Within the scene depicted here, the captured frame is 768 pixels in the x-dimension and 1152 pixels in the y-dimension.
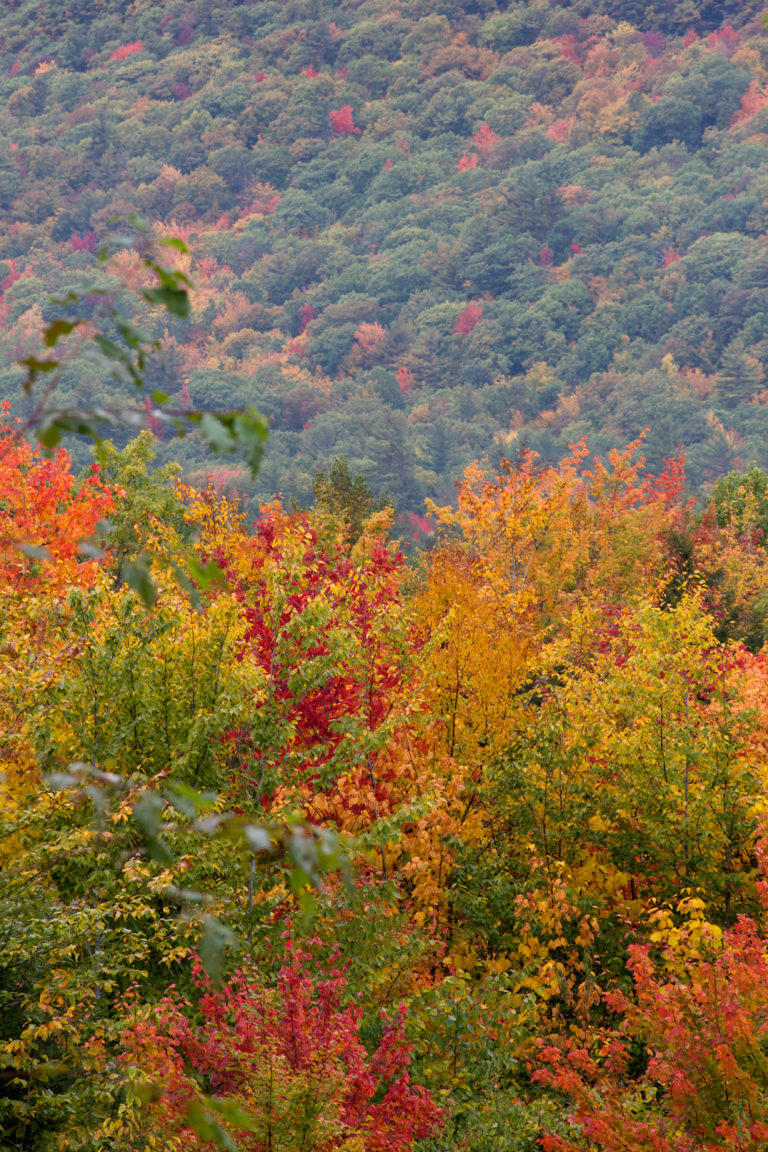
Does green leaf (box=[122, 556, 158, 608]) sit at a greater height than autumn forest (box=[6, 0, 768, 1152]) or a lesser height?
greater

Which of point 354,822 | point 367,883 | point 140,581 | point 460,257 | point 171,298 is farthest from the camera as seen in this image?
point 460,257

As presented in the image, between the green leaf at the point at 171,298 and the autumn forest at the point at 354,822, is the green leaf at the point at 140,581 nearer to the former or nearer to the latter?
the autumn forest at the point at 354,822

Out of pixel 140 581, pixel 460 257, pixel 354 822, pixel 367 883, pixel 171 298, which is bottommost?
pixel 460 257

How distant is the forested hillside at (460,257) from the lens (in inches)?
4461

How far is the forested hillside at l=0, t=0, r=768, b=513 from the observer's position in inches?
4461

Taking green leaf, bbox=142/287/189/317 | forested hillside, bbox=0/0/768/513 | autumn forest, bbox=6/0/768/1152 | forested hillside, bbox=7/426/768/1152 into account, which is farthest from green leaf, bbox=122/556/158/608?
forested hillside, bbox=0/0/768/513

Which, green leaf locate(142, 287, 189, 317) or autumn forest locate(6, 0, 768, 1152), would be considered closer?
green leaf locate(142, 287, 189, 317)

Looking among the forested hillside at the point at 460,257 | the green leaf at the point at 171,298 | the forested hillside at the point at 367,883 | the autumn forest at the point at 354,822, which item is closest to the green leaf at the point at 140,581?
the autumn forest at the point at 354,822

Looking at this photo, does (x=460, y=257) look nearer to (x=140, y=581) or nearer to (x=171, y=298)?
(x=171, y=298)

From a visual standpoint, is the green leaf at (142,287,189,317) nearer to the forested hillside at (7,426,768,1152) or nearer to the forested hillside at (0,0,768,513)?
the forested hillside at (7,426,768,1152)

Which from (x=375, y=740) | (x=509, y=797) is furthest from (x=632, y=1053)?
(x=375, y=740)

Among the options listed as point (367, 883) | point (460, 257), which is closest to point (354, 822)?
point (367, 883)

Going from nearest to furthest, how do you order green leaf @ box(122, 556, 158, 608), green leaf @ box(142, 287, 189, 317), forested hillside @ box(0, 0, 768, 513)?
green leaf @ box(122, 556, 158, 608), green leaf @ box(142, 287, 189, 317), forested hillside @ box(0, 0, 768, 513)

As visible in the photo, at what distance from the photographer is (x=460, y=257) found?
154 meters
